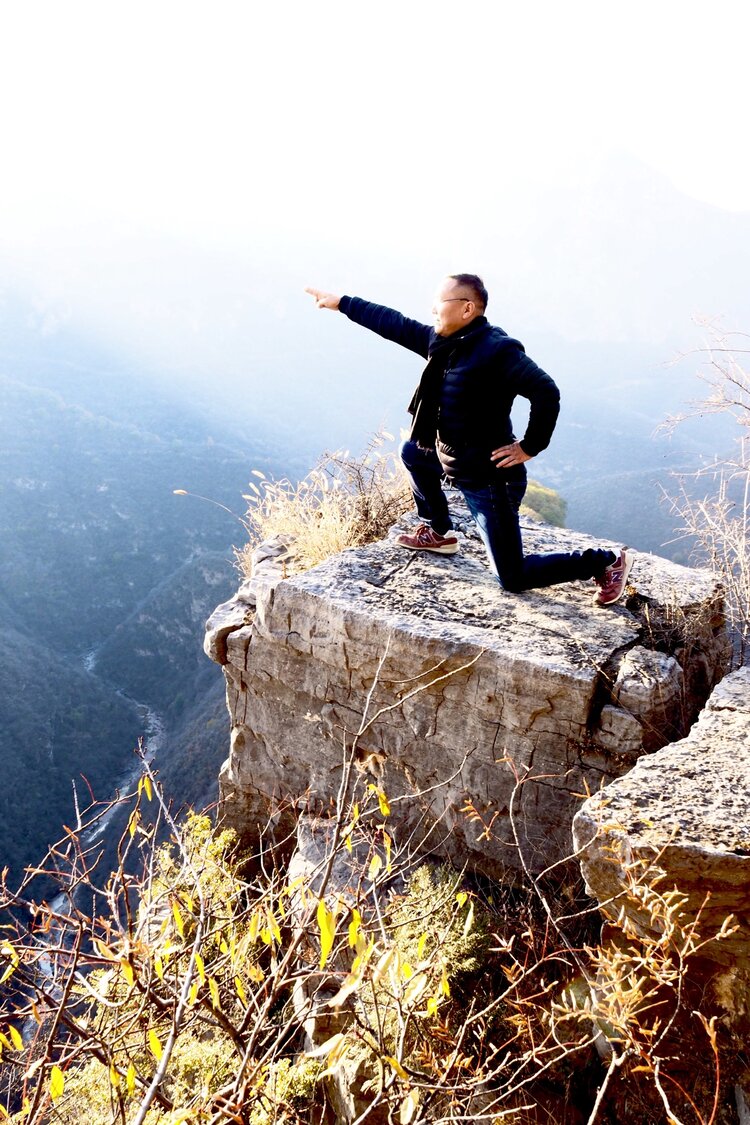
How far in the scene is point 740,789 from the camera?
8.01 feet

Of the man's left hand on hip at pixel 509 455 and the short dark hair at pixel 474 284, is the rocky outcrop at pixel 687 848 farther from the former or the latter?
the short dark hair at pixel 474 284

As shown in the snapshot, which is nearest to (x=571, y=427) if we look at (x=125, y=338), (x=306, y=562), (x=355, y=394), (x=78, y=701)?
(x=355, y=394)

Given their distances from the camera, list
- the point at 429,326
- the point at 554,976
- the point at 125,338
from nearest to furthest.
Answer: the point at 554,976 < the point at 429,326 < the point at 125,338

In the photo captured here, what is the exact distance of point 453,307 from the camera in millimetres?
3393

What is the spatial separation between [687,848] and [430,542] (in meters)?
2.56

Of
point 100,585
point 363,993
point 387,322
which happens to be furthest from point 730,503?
point 100,585

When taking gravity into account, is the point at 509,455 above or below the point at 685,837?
above

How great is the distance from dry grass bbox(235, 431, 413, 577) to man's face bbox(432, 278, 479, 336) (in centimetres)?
189

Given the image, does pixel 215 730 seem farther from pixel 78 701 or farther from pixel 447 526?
pixel 447 526

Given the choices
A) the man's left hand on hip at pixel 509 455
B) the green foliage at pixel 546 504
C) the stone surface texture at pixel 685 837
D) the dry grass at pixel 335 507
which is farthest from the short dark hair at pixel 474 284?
the green foliage at pixel 546 504

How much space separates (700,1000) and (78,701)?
93.4ft

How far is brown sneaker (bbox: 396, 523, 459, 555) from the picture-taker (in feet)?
14.5

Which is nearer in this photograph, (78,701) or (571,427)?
(78,701)

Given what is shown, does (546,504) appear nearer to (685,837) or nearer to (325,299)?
(325,299)
